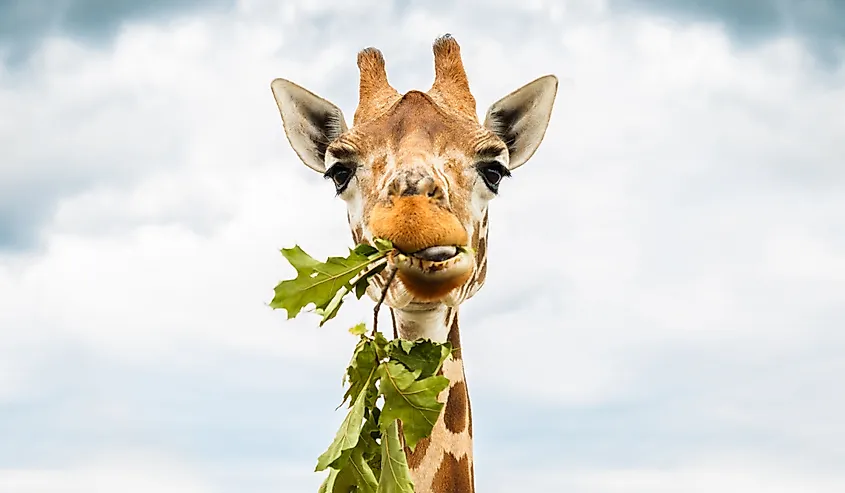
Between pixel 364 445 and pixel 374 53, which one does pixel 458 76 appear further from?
pixel 364 445

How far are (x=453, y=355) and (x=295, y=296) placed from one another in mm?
2578

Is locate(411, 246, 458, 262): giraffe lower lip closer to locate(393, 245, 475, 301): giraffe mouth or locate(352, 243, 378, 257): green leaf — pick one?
locate(393, 245, 475, 301): giraffe mouth

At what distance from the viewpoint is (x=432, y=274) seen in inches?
198

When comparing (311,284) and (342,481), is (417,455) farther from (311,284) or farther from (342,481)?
(311,284)

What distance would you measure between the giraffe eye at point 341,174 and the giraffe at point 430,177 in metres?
0.01

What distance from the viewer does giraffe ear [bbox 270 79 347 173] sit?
7219 millimetres

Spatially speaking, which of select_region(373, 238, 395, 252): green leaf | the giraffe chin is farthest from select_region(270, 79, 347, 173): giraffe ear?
select_region(373, 238, 395, 252): green leaf

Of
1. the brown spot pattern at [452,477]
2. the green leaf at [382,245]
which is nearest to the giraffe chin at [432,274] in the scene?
the green leaf at [382,245]

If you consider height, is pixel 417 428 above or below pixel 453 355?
below

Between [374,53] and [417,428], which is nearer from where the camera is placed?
[417,428]

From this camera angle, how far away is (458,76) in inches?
288

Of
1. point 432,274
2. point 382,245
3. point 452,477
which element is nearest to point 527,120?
point 432,274

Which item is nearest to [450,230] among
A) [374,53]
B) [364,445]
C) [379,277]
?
[379,277]

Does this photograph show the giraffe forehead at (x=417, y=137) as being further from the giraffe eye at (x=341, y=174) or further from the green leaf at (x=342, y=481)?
the green leaf at (x=342, y=481)
